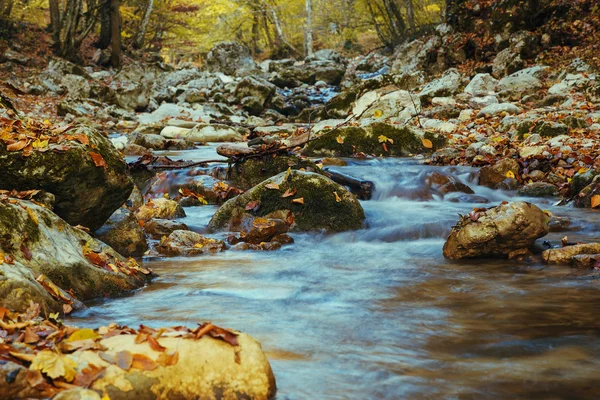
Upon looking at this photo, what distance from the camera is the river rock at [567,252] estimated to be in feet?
16.0

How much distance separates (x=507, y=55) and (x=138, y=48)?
1949cm

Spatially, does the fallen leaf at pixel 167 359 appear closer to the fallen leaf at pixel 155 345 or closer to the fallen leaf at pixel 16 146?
the fallen leaf at pixel 155 345

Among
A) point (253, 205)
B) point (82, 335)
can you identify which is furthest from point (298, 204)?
point (82, 335)

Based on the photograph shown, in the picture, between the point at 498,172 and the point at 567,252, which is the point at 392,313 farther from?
the point at 498,172

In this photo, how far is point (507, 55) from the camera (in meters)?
18.0

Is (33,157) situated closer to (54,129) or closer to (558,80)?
(54,129)

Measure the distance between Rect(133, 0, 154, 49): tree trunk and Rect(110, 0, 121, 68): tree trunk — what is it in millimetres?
1778

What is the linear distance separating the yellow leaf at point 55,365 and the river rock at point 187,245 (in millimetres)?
3491

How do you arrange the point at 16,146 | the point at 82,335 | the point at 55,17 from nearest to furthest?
the point at 82,335 → the point at 16,146 → the point at 55,17

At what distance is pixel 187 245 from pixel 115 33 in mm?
22312

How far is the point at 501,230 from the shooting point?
199 inches

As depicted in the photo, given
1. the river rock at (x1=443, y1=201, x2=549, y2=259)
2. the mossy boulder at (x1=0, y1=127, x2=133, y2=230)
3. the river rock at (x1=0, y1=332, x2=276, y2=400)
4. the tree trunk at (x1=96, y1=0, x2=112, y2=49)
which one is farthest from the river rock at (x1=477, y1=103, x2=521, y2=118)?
the tree trunk at (x1=96, y1=0, x2=112, y2=49)

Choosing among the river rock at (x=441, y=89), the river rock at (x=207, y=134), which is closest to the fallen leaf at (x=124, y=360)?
the river rock at (x=207, y=134)

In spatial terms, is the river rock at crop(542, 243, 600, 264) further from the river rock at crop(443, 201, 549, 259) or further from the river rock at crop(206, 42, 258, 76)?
the river rock at crop(206, 42, 258, 76)
